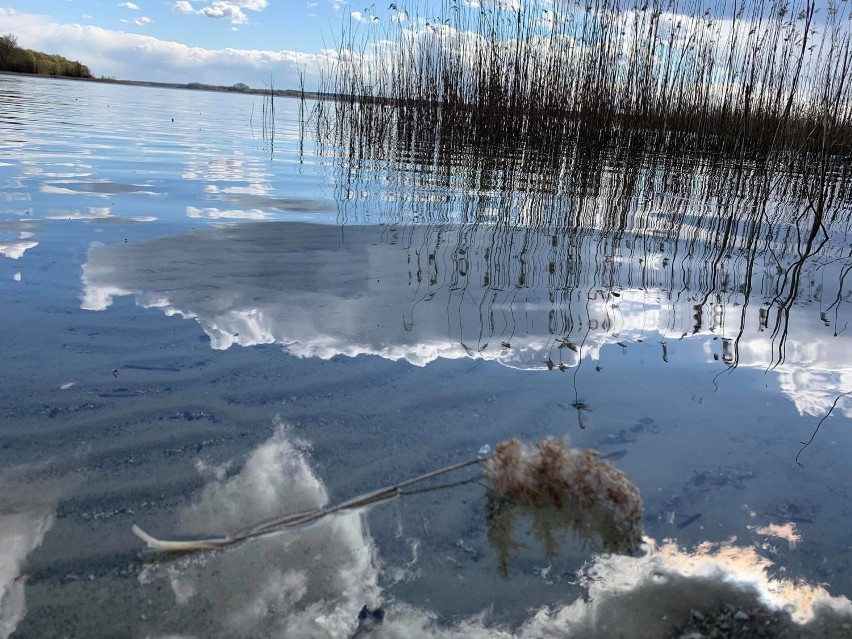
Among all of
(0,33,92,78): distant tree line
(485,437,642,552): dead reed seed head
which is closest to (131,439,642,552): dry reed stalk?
(485,437,642,552): dead reed seed head

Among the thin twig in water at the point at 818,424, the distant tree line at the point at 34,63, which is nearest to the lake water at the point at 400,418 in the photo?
the thin twig in water at the point at 818,424

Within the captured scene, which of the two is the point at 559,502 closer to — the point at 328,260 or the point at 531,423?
the point at 531,423

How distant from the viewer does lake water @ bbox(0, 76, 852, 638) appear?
0.85 meters

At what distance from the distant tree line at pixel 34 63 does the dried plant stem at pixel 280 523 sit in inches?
1441

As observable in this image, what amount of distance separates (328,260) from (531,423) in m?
1.33

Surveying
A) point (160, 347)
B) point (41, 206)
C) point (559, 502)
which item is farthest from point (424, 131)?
point (559, 502)

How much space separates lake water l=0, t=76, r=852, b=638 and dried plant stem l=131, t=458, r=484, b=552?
2cm

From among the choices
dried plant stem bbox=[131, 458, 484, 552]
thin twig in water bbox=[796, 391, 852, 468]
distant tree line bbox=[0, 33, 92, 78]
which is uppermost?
distant tree line bbox=[0, 33, 92, 78]

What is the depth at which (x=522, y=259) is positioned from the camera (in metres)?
2.51

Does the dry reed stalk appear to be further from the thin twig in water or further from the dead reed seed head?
the thin twig in water

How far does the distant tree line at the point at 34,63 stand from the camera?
3058cm

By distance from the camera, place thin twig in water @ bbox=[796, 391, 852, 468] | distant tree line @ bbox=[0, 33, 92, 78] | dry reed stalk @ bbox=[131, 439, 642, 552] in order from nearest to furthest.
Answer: dry reed stalk @ bbox=[131, 439, 642, 552]
thin twig in water @ bbox=[796, 391, 852, 468]
distant tree line @ bbox=[0, 33, 92, 78]

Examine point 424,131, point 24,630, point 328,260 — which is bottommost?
point 24,630

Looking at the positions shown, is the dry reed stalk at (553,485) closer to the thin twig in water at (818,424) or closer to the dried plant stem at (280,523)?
the dried plant stem at (280,523)
